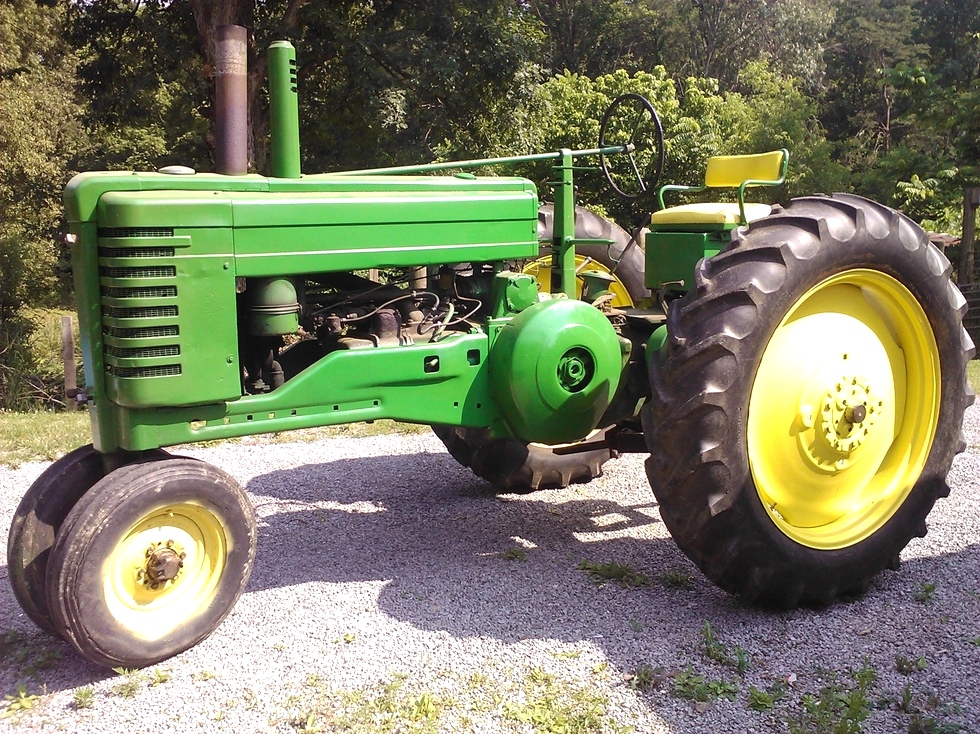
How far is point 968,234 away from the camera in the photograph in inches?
443

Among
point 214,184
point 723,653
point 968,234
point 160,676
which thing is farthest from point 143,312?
point 968,234

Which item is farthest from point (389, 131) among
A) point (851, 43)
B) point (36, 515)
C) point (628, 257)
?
point (851, 43)

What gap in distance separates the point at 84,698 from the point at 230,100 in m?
2.07

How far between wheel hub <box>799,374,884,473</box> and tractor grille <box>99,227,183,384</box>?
2262 millimetres

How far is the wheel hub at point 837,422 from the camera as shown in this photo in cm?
371

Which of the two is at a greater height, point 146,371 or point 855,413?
point 146,371

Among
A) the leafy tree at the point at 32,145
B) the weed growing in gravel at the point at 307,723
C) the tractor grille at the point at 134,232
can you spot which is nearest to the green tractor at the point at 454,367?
the tractor grille at the point at 134,232

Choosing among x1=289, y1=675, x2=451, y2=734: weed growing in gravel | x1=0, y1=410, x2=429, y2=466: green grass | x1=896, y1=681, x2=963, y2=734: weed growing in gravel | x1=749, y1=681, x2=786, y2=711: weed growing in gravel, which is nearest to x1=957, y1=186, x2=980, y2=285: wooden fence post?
x1=0, y1=410, x2=429, y2=466: green grass

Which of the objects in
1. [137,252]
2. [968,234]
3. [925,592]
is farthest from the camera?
[968,234]

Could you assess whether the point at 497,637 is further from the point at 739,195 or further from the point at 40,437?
the point at 40,437

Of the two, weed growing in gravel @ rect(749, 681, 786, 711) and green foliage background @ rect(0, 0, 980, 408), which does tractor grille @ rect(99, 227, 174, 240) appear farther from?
green foliage background @ rect(0, 0, 980, 408)

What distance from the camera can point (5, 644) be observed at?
3.55 meters

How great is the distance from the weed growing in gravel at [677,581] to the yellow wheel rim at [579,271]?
1.80 metres

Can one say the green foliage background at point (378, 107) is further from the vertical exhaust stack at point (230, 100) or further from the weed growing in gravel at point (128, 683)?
the weed growing in gravel at point (128, 683)
